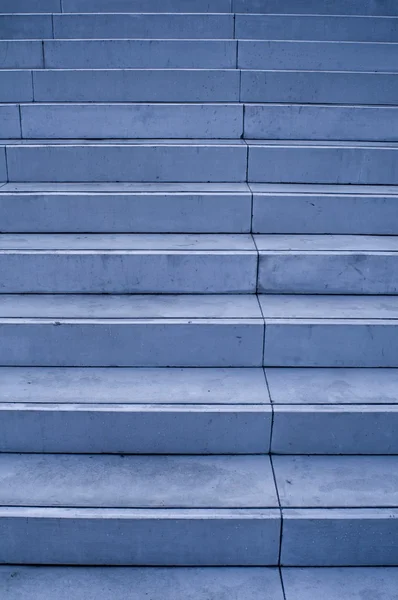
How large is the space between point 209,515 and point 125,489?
42 cm

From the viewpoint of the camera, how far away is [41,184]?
156 inches

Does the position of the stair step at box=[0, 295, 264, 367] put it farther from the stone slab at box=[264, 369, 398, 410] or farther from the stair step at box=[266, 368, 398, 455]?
the stair step at box=[266, 368, 398, 455]

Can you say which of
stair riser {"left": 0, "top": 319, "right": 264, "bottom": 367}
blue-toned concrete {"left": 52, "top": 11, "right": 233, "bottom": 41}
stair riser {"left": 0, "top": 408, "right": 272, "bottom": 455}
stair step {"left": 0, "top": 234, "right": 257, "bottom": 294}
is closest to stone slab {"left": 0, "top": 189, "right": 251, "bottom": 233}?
stair step {"left": 0, "top": 234, "right": 257, "bottom": 294}

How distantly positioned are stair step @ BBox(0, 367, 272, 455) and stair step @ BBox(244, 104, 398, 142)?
7.93 feet

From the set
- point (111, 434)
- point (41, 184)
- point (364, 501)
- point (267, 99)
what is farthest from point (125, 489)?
point (267, 99)

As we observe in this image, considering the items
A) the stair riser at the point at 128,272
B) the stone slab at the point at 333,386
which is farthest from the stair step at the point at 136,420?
the stair riser at the point at 128,272

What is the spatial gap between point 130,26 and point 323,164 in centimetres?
253

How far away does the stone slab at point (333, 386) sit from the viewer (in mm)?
2732

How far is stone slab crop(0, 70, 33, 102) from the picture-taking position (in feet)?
15.0

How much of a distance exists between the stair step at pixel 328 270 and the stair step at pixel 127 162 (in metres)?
0.98

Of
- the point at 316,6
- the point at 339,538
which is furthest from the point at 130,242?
the point at 316,6

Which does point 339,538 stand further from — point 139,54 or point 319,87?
point 139,54

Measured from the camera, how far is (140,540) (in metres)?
2.41

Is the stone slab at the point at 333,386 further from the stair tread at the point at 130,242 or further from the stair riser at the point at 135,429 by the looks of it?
the stair tread at the point at 130,242
